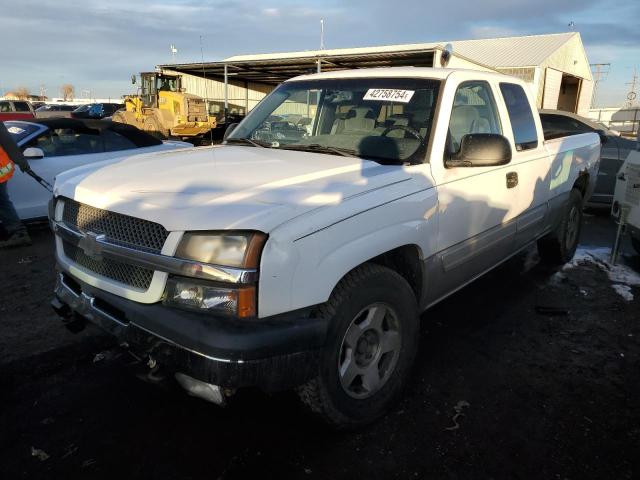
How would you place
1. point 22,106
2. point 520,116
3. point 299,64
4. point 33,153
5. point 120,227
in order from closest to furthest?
point 120,227
point 520,116
point 33,153
point 22,106
point 299,64

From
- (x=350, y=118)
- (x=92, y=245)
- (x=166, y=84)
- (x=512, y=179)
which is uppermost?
(x=166, y=84)

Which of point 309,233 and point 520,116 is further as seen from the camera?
point 520,116

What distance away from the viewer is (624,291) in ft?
15.5

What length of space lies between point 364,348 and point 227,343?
0.91m

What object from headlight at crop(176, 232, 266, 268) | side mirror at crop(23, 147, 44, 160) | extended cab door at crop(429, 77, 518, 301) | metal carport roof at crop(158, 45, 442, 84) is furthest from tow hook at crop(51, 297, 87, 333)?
metal carport roof at crop(158, 45, 442, 84)

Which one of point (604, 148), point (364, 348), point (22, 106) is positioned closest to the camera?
point (364, 348)

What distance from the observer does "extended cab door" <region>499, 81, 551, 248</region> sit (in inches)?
149

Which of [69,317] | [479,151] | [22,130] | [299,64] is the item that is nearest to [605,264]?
[479,151]

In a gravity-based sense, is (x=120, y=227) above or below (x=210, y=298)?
above

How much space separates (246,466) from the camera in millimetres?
2336

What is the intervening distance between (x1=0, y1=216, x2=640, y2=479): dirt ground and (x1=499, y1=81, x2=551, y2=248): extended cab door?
34.0 inches

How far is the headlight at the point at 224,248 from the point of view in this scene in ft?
6.36

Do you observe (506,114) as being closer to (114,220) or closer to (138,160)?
(138,160)

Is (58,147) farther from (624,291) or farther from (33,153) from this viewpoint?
(624,291)
